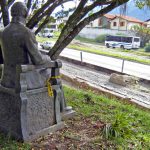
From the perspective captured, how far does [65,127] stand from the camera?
5559 mm

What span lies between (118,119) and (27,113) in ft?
5.82

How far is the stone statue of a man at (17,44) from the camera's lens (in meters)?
4.57

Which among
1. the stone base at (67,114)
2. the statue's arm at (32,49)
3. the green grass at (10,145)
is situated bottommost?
the green grass at (10,145)

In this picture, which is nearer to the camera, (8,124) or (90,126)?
(8,124)

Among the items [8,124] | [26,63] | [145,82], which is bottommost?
[145,82]

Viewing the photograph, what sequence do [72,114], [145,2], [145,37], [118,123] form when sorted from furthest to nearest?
[145,37], [145,2], [72,114], [118,123]

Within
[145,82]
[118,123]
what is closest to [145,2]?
[118,123]

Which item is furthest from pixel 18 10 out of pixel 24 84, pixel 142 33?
pixel 142 33

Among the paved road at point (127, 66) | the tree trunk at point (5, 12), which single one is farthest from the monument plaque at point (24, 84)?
the paved road at point (127, 66)

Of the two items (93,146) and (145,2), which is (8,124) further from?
(145,2)

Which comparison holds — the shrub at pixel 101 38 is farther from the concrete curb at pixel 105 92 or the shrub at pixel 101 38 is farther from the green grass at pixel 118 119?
the green grass at pixel 118 119

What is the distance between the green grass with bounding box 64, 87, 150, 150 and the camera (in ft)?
16.9

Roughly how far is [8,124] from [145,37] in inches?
1760

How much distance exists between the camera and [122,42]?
43.4m
